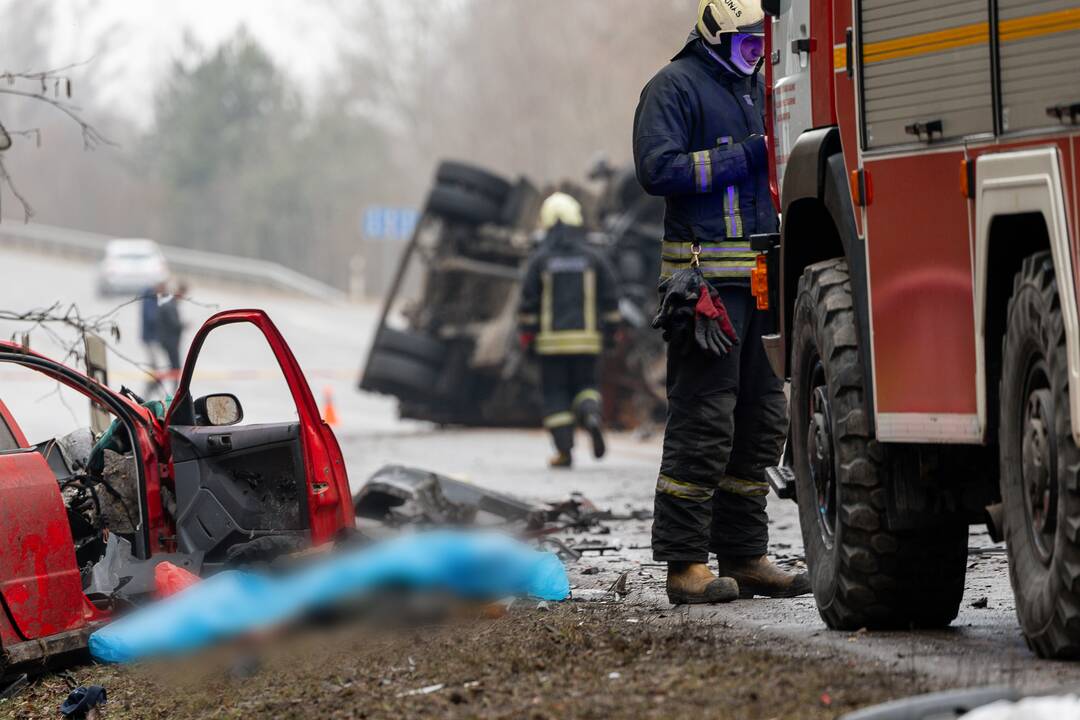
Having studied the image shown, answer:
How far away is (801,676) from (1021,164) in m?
1.37

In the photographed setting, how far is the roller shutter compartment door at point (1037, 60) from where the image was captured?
441 cm

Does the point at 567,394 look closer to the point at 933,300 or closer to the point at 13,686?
the point at 13,686

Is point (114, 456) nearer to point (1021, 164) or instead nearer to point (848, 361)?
point (848, 361)

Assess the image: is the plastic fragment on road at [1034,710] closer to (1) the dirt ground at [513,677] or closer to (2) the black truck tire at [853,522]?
(1) the dirt ground at [513,677]

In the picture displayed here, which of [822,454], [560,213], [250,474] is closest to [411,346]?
[560,213]

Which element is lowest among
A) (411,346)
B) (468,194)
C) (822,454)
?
(822,454)

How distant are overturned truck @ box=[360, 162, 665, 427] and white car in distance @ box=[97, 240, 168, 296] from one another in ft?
77.1

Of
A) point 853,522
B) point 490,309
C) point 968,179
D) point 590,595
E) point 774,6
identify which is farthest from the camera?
point 490,309

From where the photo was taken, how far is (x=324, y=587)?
257 inches

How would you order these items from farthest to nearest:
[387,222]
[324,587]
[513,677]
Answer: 1. [387,222]
2. [324,587]
3. [513,677]

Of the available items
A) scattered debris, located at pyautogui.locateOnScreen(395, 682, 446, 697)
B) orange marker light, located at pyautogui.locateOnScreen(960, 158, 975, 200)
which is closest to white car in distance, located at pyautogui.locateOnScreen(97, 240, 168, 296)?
scattered debris, located at pyautogui.locateOnScreen(395, 682, 446, 697)

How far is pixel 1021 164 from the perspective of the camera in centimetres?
455

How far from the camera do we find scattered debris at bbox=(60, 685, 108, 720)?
619 cm

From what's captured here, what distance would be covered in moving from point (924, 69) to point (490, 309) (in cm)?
1581
